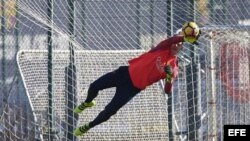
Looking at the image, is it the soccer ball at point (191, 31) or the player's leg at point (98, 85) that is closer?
the soccer ball at point (191, 31)

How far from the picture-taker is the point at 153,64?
11.2 meters

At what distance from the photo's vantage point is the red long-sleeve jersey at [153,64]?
11.1m

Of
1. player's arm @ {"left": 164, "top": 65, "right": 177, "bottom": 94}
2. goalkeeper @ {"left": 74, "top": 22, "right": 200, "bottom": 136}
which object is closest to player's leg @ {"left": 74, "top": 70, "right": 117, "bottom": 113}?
goalkeeper @ {"left": 74, "top": 22, "right": 200, "bottom": 136}

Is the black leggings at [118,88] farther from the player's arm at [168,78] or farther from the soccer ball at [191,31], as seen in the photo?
the soccer ball at [191,31]

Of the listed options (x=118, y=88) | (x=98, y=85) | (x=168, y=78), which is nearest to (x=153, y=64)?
(x=168, y=78)

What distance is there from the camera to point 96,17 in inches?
496

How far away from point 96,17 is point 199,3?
1.17m

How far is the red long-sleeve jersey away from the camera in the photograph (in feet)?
36.3

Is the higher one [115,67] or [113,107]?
[115,67]

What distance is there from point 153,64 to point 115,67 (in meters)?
1.48

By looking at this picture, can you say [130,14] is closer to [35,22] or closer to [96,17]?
[96,17]

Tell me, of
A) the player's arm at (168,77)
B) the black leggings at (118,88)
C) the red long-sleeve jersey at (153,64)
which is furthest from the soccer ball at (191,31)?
the black leggings at (118,88)

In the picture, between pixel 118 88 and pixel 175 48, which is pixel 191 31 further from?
pixel 118 88

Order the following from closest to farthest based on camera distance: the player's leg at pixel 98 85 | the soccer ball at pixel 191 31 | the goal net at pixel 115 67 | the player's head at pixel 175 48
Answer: the soccer ball at pixel 191 31 < the player's head at pixel 175 48 < the player's leg at pixel 98 85 < the goal net at pixel 115 67
